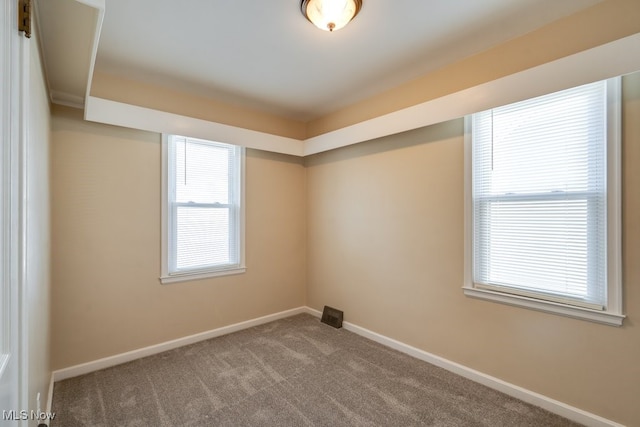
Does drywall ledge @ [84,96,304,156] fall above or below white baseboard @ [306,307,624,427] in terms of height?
above

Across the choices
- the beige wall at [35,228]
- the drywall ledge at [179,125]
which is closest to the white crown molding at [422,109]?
the drywall ledge at [179,125]

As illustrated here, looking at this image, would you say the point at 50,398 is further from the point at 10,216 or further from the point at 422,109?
the point at 422,109

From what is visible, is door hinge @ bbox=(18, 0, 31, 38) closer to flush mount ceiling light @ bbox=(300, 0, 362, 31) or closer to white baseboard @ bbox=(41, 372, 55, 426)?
flush mount ceiling light @ bbox=(300, 0, 362, 31)

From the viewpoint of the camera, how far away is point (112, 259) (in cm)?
267

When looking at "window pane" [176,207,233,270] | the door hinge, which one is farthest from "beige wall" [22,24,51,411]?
"window pane" [176,207,233,270]

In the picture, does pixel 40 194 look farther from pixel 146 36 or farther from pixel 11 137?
pixel 146 36

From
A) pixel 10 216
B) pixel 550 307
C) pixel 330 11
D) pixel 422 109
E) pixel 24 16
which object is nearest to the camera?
pixel 10 216

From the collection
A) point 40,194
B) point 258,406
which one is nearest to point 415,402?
point 258,406

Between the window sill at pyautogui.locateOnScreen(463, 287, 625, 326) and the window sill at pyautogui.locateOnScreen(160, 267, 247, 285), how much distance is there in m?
2.43

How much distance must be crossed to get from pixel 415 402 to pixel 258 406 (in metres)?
1.14

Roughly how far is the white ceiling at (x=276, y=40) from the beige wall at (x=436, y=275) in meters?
0.67

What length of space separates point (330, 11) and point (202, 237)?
98.4 inches

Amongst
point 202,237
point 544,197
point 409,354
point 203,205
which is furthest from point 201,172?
point 544,197

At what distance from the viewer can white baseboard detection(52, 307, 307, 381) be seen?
246cm
